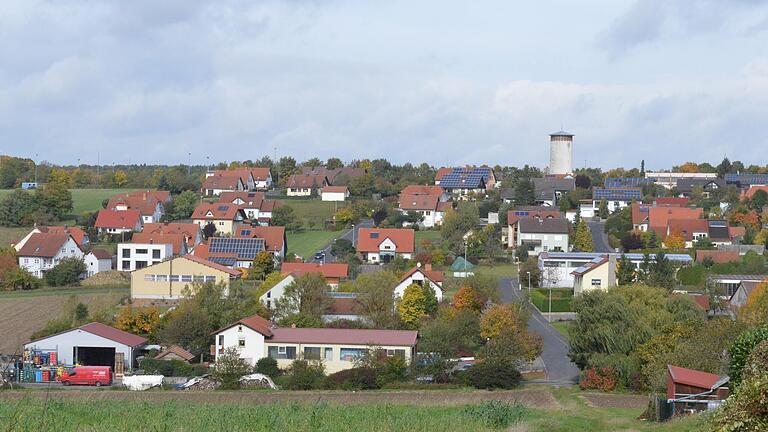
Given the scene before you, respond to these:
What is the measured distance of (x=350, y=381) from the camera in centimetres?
2289

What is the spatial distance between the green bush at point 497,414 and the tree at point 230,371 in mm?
7562

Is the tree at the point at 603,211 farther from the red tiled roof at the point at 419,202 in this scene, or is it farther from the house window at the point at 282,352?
the house window at the point at 282,352

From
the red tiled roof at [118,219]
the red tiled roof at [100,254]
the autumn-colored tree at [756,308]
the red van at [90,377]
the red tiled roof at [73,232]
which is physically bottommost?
the red van at [90,377]

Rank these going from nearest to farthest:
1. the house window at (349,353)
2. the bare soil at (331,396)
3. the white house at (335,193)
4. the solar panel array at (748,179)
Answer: the bare soil at (331,396) → the house window at (349,353) → the white house at (335,193) → the solar panel array at (748,179)

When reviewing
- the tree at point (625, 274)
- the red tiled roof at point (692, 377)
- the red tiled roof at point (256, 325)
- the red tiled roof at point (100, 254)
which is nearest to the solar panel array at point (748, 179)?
the tree at point (625, 274)

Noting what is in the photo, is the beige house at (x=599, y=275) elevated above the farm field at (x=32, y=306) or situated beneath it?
elevated above

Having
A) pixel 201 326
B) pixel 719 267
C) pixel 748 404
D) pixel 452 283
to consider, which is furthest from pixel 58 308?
pixel 748 404

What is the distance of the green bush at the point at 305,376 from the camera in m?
23.0

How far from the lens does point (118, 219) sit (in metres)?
49.4

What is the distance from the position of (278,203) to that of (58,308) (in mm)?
24755

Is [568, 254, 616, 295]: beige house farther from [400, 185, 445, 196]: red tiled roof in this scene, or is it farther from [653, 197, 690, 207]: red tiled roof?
[653, 197, 690, 207]: red tiled roof

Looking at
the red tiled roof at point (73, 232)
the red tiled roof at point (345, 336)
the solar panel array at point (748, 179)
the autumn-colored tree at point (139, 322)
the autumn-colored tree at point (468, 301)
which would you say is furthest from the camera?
the solar panel array at point (748, 179)

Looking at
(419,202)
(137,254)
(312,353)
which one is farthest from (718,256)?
(137,254)

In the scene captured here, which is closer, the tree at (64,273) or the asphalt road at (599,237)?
the tree at (64,273)
